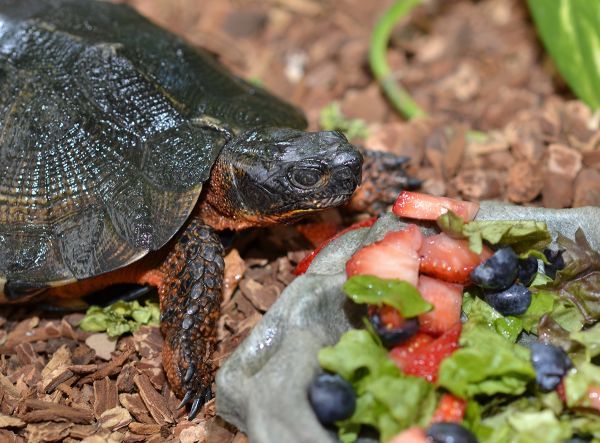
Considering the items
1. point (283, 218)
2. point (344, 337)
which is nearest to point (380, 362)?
point (344, 337)

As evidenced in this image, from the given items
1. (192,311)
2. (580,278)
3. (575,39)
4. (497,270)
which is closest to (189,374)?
(192,311)

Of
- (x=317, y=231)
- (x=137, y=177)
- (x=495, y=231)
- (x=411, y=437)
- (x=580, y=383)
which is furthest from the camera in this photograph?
(x=317, y=231)

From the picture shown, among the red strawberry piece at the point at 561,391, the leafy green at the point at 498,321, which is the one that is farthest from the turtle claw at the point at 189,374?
the red strawberry piece at the point at 561,391

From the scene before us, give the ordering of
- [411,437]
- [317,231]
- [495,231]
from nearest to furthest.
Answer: [411,437] < [495,231] < [317,231]

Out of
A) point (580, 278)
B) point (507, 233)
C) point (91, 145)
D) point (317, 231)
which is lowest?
point (317, 231)

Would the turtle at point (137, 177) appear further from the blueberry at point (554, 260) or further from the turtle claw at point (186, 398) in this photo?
the blueberry at point (554, 260)

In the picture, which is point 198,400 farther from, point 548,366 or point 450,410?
point 548,366

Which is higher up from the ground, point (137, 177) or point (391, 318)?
point (137, 177)
